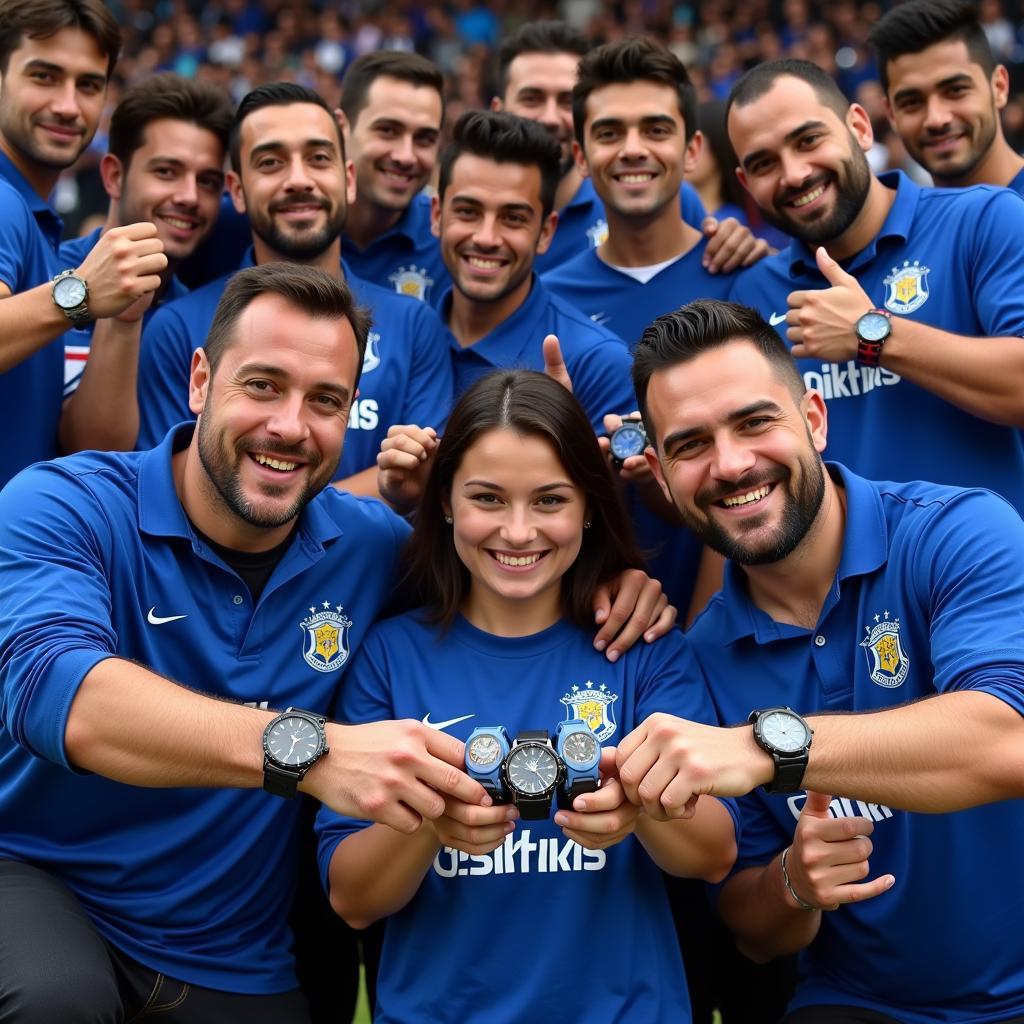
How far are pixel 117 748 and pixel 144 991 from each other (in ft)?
2.90

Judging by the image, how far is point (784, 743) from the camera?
341cm

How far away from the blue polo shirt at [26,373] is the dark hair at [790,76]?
2.99 meters

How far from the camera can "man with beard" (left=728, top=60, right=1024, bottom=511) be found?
15.9 feet

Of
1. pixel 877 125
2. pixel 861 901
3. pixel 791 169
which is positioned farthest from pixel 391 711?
pixel 877 125

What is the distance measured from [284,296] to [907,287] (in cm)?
249

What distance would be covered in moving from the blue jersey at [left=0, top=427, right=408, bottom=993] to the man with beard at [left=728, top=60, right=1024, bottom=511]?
2.15 metres

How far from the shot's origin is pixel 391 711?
403 cm

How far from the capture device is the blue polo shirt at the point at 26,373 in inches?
205

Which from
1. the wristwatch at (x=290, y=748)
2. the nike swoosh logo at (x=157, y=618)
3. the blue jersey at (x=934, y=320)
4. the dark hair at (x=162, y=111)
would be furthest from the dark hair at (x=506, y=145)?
the wristwatch at (x=290, y=748)

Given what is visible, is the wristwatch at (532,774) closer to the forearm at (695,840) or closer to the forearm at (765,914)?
the forearm at (695,840)

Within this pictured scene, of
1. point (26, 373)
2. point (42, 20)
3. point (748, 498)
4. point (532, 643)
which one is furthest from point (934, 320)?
point (42, 20)

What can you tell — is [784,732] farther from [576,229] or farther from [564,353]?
[576,229]

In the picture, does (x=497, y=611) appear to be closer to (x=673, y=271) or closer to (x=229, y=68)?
(x=673, y=271)

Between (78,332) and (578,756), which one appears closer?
(578,756)
